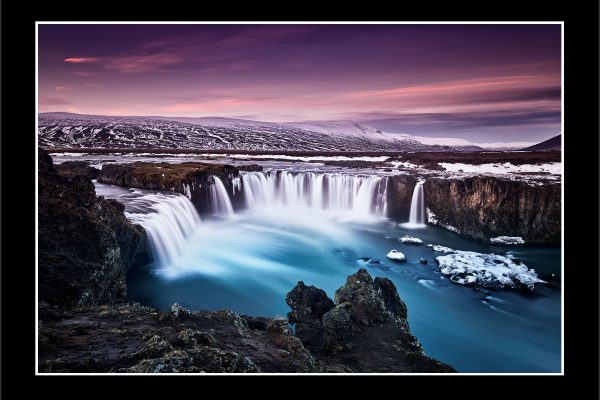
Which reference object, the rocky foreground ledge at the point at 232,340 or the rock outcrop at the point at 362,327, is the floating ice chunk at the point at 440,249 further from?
the rocky foreground ledge at the point at 232,340

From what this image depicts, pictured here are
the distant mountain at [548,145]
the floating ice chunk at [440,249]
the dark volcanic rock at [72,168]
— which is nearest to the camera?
the distant mountain at [548,145]

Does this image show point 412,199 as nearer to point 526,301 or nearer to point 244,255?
point 526,301

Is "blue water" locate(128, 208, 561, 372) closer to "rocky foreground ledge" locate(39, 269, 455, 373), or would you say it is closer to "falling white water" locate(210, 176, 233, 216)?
"rocky foreground ledge" locate(39, 269, 455, 373)

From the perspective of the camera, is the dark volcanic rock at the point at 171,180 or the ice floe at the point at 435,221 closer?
the ice floe at the point at 435,221

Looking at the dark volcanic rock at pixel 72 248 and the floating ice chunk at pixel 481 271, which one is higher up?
the dark volcanic rock at pixel 72 248

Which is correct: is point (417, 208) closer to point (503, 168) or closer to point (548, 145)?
point (503, 168)
